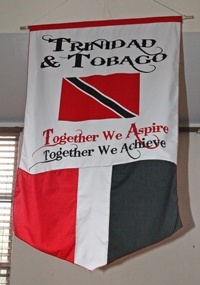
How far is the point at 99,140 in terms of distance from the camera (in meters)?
2.03

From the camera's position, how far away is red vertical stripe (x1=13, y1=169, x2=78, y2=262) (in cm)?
188

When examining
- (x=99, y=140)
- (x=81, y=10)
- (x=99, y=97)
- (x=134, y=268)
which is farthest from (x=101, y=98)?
(x=134, y=268)

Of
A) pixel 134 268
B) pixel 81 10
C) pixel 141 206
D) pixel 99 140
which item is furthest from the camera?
pixel 134 268

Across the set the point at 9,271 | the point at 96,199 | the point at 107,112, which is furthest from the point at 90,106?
the point at 9,271

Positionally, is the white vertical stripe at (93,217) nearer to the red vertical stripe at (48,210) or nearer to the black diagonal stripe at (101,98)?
the red vertical stripe at (48,210)

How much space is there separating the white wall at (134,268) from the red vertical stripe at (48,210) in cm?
126

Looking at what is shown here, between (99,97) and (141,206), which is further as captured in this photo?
(99,97)

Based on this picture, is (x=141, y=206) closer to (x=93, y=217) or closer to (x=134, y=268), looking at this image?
(x=93, y=217)

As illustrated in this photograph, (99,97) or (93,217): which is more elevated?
(99,97)

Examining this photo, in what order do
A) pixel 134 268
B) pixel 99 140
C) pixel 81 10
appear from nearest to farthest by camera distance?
1. pixel 99 140
2. pixel 81 10
3. pixel 134 268

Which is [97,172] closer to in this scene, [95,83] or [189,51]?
[95,83]

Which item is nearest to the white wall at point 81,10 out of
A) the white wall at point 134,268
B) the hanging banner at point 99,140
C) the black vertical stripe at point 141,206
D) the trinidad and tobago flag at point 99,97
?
the hanging banner at point 99,140

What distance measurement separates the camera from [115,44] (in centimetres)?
217

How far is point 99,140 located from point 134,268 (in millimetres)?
1403
